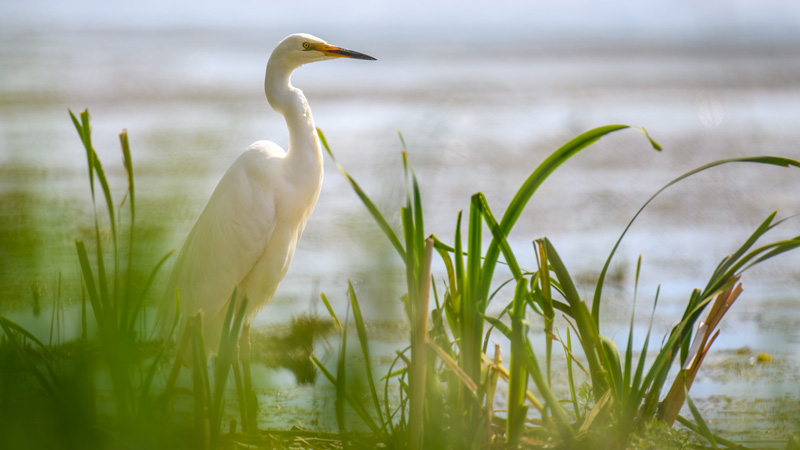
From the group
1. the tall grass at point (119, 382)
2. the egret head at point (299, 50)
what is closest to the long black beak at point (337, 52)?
the egret head at point (299, 50)

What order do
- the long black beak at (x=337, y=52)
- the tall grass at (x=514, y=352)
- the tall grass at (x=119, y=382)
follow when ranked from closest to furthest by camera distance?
the tall grass at (x=119, y=382)
the tall grass at (x=514, y=352)
the long black beak at (x=337, y=52)

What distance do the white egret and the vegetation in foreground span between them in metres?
1.39

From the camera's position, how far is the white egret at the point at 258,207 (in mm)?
3314

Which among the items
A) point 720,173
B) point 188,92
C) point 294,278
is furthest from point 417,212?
point 188,92

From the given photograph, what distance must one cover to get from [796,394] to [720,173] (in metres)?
5.64

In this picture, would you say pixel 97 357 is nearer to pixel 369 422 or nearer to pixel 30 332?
pixel 30 332

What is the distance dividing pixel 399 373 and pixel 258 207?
159 cm

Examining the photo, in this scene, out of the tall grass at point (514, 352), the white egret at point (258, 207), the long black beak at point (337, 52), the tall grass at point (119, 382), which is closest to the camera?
the tall grass at point (119, 382)

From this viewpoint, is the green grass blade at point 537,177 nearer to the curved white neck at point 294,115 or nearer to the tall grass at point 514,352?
the tall grass at point 514,352

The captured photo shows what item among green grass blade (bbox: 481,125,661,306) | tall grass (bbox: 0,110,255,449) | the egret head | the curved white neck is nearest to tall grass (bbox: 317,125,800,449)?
green grass blade (bbox: 481,125,661,306)

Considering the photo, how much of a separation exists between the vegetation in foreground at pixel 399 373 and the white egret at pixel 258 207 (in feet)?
4.57

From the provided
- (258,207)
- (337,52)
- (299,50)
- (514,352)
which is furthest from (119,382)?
(337,52)

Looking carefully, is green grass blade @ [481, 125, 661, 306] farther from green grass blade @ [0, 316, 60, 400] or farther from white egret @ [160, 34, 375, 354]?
white egret @ [160, 34, 375, 354]

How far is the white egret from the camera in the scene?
10.9ft
